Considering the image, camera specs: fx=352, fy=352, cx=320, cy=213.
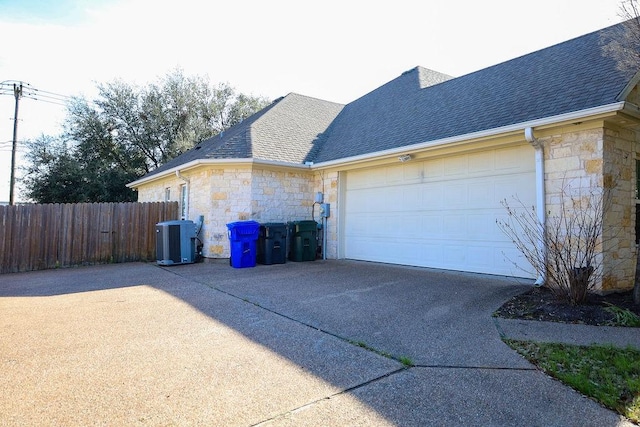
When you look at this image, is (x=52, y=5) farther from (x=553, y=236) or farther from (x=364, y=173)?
(x=553, y=236)

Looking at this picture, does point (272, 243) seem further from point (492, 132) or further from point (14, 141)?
point (14, 141)

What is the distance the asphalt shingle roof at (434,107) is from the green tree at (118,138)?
10.5 m

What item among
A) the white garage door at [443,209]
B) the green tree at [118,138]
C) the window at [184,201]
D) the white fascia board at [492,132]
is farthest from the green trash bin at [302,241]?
the green tree at [118,138]

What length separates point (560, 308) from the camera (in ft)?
15.7

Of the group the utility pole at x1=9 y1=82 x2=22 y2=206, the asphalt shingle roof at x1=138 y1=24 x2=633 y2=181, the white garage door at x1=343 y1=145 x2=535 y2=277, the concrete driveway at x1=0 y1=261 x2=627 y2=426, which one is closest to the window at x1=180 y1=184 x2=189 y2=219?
the asphalt shingle roof at x1=138 y1=24 x2=633 y2=181

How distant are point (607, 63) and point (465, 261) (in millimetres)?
4419

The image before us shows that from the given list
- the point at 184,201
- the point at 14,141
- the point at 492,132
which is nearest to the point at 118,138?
the point at 14,141

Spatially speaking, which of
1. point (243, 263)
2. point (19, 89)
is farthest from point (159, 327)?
point (19, 89)

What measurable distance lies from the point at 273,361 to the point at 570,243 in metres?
4.96

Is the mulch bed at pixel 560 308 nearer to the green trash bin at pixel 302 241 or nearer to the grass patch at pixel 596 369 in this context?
the grass patch at pixel 596 369

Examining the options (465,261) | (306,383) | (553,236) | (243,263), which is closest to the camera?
(306,383)

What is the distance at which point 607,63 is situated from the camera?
639 centimetres

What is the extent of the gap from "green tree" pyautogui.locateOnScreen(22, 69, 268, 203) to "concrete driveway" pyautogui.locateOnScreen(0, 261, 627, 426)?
1567 cm

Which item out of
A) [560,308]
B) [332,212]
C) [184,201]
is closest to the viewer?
[560,308]
